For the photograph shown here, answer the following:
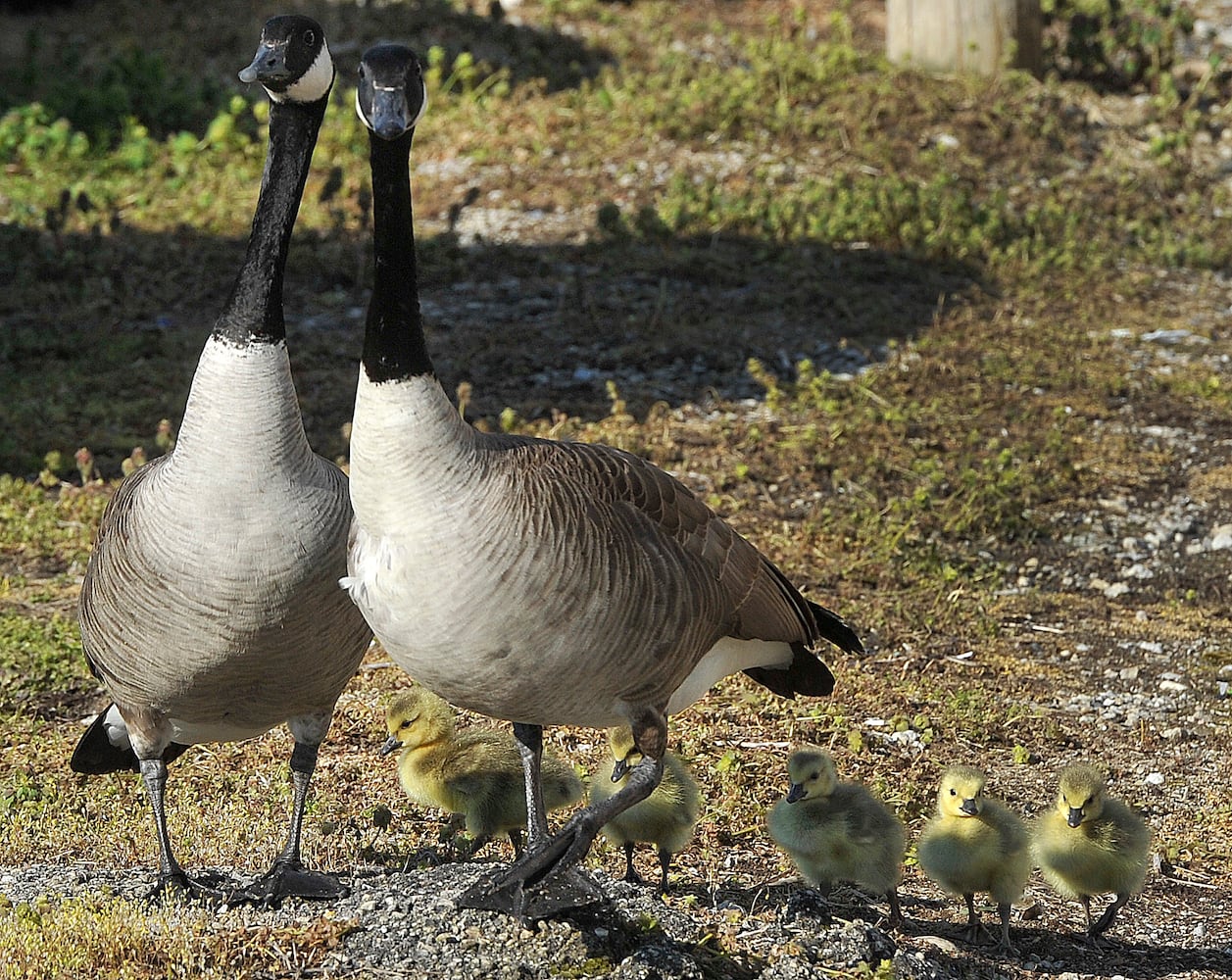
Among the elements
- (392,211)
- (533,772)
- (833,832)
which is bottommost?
(833,832)

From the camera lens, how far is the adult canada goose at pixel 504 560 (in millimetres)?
3674

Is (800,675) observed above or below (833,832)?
above

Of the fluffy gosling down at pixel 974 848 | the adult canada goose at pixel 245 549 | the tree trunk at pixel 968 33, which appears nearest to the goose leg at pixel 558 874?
the adult canada goose at pixel 245 549

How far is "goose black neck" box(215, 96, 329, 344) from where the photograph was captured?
4.24 m

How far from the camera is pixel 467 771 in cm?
499

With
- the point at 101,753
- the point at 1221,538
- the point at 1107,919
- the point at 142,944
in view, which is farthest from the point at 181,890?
the point at 1221,538

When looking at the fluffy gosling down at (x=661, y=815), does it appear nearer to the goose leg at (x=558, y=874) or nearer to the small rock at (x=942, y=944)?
the goose leg at (x=558, y=874)

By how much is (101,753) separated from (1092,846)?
10.4ft

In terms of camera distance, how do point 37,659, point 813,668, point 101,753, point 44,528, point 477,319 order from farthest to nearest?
point 477,319 < point 44,528 < point 37,659 < point 101,753 < point 813,668

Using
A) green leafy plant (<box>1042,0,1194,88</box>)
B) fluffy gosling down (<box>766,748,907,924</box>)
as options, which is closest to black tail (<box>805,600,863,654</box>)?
fluffy gosling down (<box>766,748,907,924</box>)

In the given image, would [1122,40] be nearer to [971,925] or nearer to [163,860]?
[971,925]

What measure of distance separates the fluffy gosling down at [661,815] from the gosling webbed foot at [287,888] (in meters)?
0.83

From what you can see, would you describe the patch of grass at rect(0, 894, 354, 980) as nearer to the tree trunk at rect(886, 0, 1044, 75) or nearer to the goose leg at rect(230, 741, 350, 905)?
the goose leg at rect(230, 741, 350, 905)

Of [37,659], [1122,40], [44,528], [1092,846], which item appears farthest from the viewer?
[1122,40]
